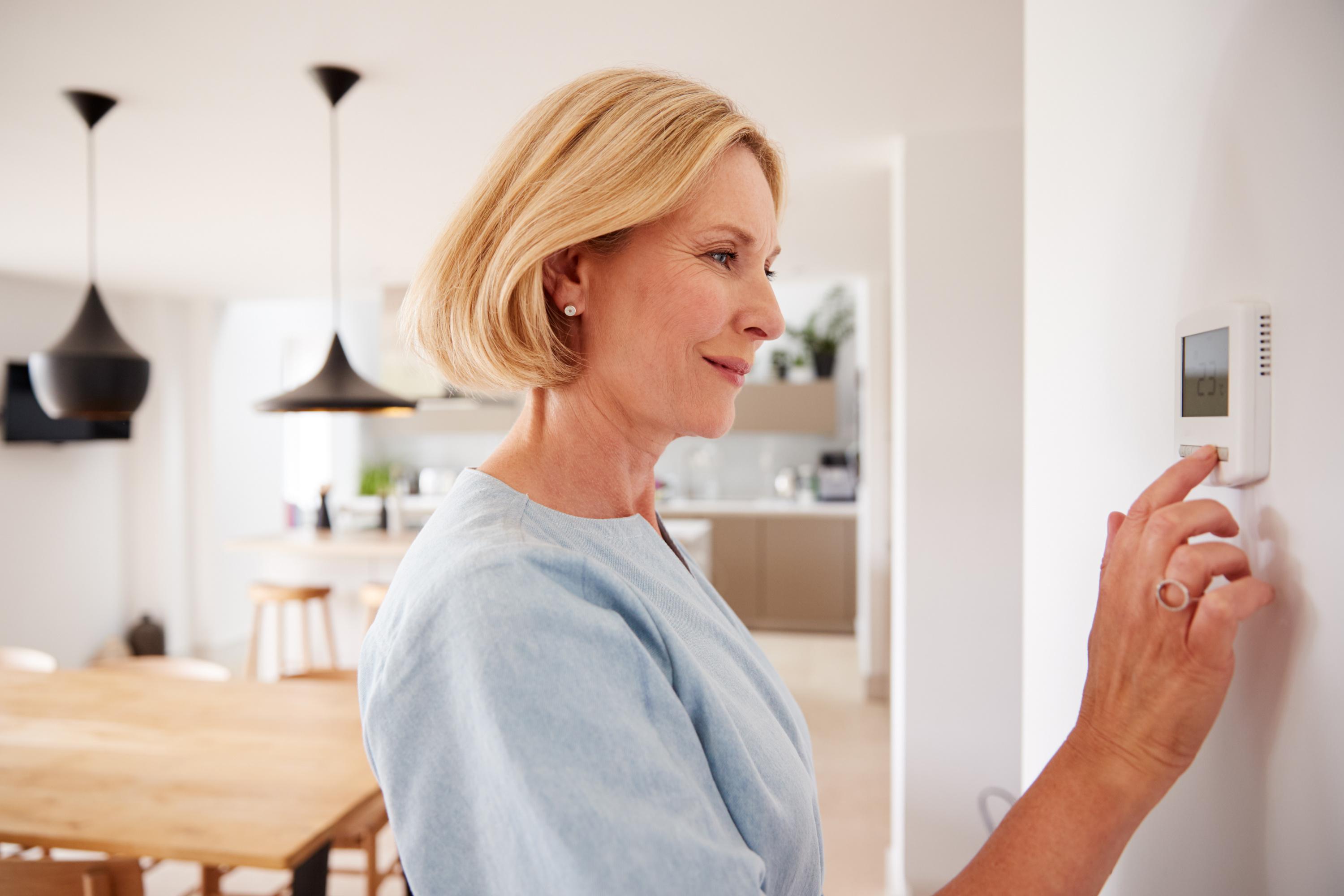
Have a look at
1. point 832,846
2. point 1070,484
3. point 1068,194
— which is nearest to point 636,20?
point 1068,194

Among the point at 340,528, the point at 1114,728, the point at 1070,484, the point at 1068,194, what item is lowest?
the point at 340,528

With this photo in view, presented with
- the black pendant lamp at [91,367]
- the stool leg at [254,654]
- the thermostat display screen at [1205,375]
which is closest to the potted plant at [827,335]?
the stool leg at [254,654]

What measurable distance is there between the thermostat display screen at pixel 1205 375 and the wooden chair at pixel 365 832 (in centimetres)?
127

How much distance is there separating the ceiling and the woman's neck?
1401mm

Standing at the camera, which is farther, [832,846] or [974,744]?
[832,846]

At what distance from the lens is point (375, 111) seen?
2498 millimetres

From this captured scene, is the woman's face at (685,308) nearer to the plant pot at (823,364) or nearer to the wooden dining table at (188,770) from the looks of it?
the wooden dining table at (188,770)

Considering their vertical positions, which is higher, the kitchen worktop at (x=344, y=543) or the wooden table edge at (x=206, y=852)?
the kitchen worktop at (x=344, y=543)

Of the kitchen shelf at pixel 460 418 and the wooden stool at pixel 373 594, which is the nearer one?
the wooden stool at pixel 373 594

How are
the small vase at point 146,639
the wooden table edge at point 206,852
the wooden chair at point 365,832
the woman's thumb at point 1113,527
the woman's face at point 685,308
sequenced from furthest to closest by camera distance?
the small vase at point 146,639 < the wooden chair at point 365,832 < the wooden table edge at point 206,852 < the woman's face at point 685,308 < the woman's thumb at point 1113,527

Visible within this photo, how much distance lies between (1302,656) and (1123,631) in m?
0.10

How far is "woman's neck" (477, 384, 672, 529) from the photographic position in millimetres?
762

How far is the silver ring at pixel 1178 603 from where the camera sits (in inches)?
20.9

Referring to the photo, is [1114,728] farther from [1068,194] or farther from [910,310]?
[910,310]
